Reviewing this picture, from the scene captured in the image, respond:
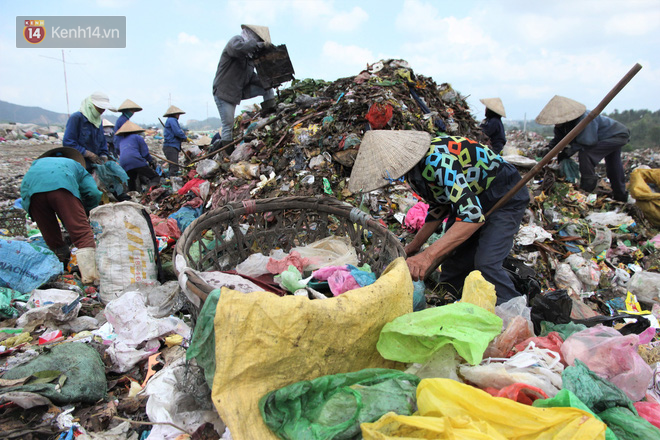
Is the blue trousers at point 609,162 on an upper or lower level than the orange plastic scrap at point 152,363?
upper

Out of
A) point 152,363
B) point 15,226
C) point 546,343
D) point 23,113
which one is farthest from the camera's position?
point 23,113

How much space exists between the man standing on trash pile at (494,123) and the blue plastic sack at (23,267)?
6.65m

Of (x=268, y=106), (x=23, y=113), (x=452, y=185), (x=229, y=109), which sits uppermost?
(x=23, y=113)

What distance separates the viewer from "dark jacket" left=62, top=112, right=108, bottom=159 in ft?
16.7

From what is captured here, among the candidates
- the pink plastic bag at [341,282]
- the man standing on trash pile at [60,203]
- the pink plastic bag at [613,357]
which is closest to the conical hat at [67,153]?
the man standing on trash pile at [60,203]

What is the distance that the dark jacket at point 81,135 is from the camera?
5094mm

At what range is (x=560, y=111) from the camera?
512 cm

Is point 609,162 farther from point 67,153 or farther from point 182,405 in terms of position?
point 67,153

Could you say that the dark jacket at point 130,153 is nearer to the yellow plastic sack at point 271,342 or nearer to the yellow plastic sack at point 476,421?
the yellow plastic sack at point 271,342

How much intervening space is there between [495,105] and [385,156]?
209 inches

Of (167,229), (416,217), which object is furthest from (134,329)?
(416,217)

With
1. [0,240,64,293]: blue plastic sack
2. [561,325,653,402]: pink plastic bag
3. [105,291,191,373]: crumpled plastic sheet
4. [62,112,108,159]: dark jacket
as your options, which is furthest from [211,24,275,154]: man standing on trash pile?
[561,325,653,402]: pink plastic bag

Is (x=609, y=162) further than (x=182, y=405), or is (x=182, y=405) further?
(x=609, y=162)

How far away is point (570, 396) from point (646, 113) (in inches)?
1027
